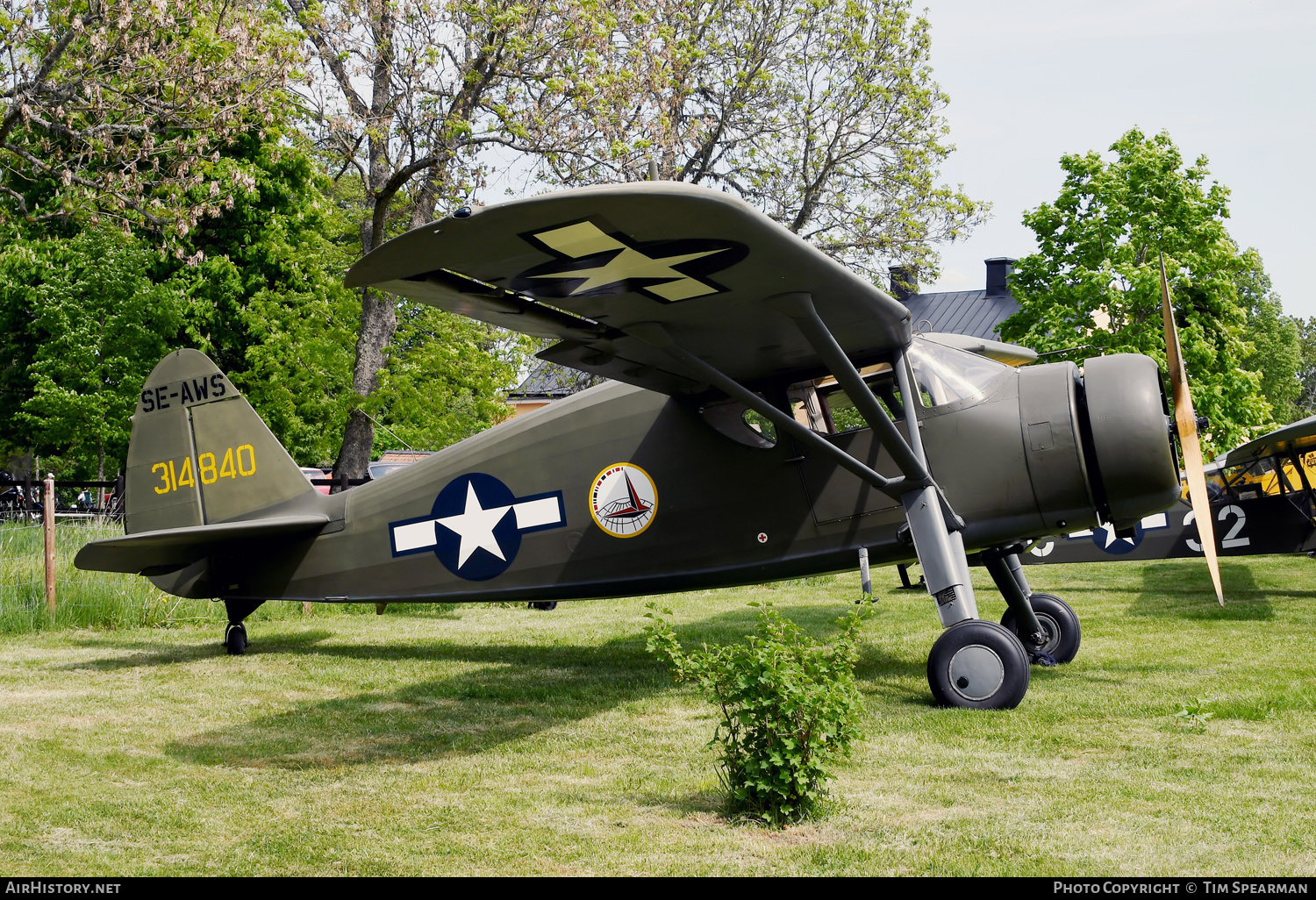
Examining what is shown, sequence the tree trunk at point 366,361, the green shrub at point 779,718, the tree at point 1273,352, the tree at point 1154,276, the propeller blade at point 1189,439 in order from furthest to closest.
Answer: the tree at point 1273,352, the tree at point 1154,276, the tree trunk at point 366,361, the propeller blade at point 1189,439, the green shrub at point 779,718

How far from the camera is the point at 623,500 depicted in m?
7.84

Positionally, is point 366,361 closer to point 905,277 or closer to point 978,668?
point 978,668

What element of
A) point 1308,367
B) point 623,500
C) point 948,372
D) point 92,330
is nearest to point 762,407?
point 948,372

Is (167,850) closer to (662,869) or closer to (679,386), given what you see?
(662,869)

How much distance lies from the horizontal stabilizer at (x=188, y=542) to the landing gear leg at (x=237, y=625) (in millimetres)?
575

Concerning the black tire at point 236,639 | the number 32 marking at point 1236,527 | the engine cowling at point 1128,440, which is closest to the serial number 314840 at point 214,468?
the black tire at point 236,639

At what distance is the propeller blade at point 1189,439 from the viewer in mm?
7309

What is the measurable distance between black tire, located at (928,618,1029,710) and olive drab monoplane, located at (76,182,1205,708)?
0.04 ft

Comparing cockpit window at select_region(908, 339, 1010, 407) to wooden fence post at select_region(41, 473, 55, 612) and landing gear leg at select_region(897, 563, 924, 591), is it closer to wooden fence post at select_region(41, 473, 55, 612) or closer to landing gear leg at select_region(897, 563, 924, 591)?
landing gear leg at select_region(897, 563, 924, 591)

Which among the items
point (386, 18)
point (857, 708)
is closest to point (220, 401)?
point (857, 708)

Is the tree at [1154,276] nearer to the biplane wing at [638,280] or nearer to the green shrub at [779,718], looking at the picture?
the biplane wing at [638,280]

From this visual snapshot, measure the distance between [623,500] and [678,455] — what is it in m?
0.61

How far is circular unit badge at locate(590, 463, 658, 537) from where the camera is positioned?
25.4 feet
